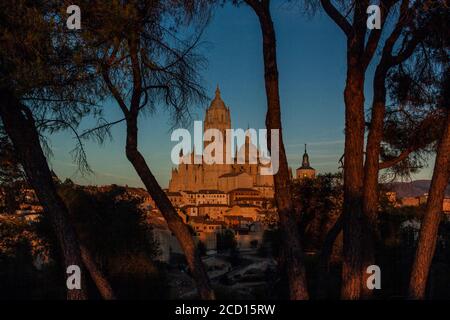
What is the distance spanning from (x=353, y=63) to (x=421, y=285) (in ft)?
7.98

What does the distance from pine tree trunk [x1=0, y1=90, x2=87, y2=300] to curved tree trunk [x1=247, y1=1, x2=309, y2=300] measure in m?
2.26

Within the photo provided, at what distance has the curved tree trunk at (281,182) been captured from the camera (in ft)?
19.1

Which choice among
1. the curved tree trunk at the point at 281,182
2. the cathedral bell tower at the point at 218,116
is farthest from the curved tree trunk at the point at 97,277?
the cathedral bell tower at the point at 218,116

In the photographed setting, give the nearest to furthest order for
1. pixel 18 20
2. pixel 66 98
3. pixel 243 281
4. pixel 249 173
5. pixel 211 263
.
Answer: pixel 18 20 → pixel 66 98 → pixel 243 281 → pixel 211 263 → pixel 249 173

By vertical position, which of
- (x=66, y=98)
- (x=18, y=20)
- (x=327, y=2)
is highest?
(x=327, y=2)

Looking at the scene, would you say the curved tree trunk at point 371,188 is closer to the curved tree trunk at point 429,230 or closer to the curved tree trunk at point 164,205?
the curved tree trunk at point 429,230

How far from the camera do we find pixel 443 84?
7.44 metres

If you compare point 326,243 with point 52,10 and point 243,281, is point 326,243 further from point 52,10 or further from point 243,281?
point 243,281

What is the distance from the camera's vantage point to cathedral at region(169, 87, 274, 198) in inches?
5497

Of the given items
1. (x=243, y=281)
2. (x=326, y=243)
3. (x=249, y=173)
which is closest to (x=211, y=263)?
(x=243, y=281)

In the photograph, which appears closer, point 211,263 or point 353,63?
point 353,63

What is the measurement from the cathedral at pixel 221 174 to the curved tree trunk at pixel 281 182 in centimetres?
12902

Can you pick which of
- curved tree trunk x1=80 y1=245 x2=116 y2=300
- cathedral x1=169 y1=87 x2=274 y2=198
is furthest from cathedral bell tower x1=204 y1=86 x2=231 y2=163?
curved tree trunk x1=80 y1=245 x2=116 y2=300

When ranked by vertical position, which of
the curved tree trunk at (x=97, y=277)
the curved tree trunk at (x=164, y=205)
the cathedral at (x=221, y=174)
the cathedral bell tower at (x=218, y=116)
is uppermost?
the cathedral bell tower at (x=218, y=116)
